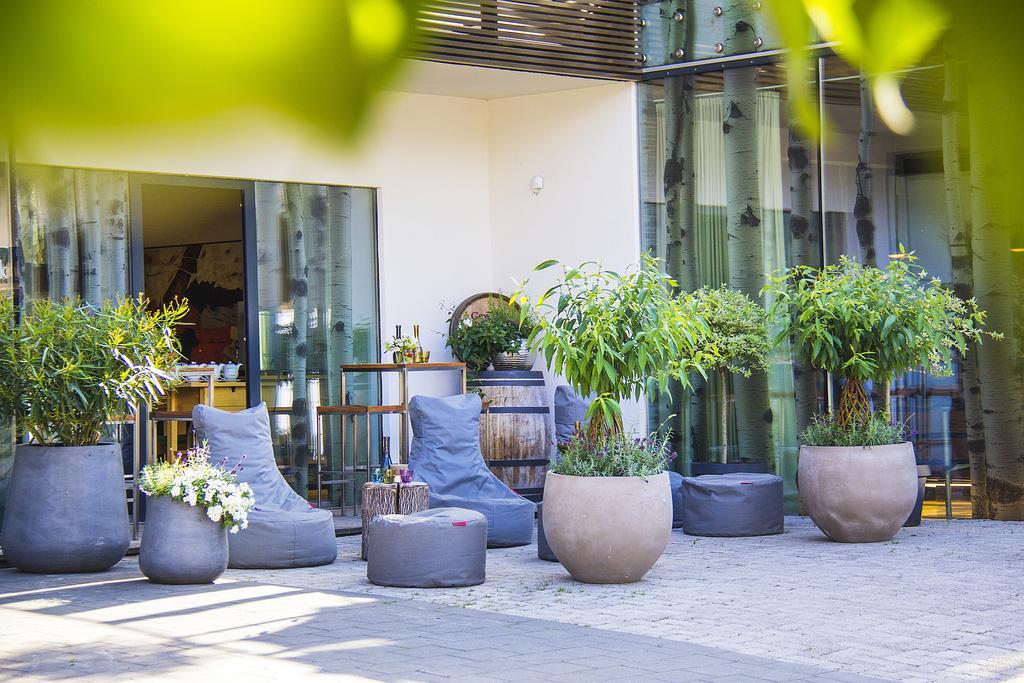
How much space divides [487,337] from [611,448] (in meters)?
3.16

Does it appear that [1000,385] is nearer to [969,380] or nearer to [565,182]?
[969,380]

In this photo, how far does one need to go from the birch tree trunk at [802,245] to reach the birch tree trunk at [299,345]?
3596 mm

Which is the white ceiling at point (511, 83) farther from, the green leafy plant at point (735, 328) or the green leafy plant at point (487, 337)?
the green leafy plant at point (735, 328)

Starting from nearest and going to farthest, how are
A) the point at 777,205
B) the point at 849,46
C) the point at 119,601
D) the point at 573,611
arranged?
the point at 849,46 → the point at 573,611 → the point at 119,601 → the point at 777,205

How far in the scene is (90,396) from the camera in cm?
703

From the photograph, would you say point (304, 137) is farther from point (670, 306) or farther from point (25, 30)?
point (670, 306)

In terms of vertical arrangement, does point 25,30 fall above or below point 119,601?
above

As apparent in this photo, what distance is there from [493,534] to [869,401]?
8.03 feet

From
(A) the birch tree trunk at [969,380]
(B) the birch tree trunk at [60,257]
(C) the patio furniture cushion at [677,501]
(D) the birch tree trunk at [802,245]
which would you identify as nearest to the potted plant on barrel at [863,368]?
(A) the birch tree trunk at [969,380]

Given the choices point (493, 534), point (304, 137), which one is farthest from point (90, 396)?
point (304, 137)

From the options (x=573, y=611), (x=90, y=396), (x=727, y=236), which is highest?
(x=727, y=236)

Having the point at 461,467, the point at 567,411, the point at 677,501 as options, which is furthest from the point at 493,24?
the point at 567,411

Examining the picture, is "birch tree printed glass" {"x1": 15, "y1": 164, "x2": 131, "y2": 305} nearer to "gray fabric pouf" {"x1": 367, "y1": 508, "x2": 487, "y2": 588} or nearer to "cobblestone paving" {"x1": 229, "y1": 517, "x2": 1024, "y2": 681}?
"cobblestone paving" {"x1": 229, "y1": 517, "x2": 1024, "y2": 681}

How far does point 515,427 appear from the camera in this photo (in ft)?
30.8
